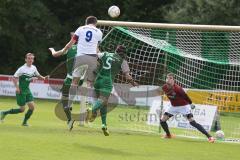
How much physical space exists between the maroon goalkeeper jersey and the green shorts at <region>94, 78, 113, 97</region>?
150cm

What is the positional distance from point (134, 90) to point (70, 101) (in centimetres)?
1293

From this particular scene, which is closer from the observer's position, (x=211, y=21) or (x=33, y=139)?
(x=33, y=139)

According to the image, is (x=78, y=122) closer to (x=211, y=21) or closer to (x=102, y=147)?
(x=102, y=147)

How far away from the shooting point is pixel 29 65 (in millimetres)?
16891

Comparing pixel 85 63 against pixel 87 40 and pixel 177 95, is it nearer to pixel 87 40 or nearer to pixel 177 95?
pixel 87 40

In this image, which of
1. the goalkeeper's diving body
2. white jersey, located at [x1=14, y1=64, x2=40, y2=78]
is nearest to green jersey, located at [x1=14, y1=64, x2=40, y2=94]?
white jersey, located at [x1=14, y1=64, x2=40, y2=78]

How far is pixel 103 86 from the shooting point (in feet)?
51.6

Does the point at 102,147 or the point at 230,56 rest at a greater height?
the point at 230,56

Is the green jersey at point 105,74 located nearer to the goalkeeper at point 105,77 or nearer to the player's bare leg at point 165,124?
the goalkeeper at point 105,77

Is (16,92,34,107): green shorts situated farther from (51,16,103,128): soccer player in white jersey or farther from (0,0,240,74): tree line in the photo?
(0,0,240,74): tree line

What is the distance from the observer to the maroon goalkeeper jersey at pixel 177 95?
1603 cm

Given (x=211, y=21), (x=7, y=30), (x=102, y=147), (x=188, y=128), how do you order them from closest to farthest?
(x=102, y=147) → (x=188, y=128) → (x=211, y=21) → (x=7, y=30)

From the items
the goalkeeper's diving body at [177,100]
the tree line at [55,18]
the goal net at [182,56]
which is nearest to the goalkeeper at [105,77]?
the goalkeeper's diving body at [177,100]

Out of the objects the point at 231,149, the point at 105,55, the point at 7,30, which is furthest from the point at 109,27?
the point at 7,30
